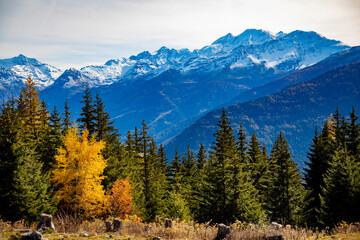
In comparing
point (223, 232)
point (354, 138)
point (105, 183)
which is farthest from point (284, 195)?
point (223, 232)

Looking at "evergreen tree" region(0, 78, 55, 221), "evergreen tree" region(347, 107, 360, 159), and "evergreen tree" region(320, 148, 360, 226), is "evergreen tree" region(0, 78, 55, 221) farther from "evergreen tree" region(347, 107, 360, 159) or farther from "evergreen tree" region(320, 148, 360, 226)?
"evergreen tree" region(347, 107, 360, 159)

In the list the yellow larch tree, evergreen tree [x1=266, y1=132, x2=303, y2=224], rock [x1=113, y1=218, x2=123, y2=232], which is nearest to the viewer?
rock [x1=113, y1=218, x2=123, y2=232]

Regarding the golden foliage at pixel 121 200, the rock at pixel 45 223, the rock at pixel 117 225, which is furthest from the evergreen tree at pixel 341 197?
the rock at pixel 45 223

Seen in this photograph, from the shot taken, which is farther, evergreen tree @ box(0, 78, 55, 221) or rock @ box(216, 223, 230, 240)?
evergreen tree @ box(0, 78, 55, 221)

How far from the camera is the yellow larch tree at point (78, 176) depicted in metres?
27.6

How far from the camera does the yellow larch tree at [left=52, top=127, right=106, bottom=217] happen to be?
27623 mm

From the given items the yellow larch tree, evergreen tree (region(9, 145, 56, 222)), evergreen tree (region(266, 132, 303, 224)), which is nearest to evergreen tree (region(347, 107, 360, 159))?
evergreen tree (region(266, 132, 303, 224))

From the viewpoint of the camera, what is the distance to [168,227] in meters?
12.3

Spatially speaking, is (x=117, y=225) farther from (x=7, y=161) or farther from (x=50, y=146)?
(x=50, y=146)

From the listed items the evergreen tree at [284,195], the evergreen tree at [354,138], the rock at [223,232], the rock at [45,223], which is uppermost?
the evergreen tree at [354,138]

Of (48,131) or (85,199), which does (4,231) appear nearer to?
(85,199)

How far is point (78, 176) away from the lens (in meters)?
28.1

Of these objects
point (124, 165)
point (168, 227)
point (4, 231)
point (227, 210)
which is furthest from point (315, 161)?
point (4, 231)

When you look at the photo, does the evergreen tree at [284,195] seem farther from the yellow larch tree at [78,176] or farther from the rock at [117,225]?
→ the rock at [117,225]
